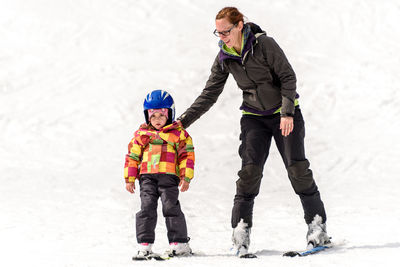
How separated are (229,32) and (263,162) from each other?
48.5 inches

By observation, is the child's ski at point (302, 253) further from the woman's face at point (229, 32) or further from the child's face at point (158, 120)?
the woman's face at point (229, 32)

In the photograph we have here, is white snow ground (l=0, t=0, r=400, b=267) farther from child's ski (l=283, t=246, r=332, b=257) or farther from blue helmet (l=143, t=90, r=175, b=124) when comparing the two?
blue helmet (l=143, t=90, r=175, b=124)

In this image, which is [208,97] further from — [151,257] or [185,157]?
[151,257]

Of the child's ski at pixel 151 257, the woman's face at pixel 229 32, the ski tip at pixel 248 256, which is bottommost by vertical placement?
the ski tip at pixel 248 256

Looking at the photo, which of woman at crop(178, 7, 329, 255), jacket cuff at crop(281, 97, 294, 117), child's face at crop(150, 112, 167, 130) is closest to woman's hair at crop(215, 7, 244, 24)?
woman at crop(178, 7, 329, 255)

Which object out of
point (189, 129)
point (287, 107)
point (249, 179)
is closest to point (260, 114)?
point (287, 107)

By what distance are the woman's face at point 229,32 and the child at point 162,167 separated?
83 centimetres

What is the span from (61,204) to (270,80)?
4580 millimetres

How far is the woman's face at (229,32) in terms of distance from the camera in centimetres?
491

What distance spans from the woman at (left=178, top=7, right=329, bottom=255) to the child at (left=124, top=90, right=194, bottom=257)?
0.52m

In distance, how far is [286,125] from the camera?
16.2ft

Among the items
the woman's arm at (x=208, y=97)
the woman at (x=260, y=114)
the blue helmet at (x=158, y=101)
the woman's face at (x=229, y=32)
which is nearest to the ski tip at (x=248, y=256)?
Result: the woman at (x=260, y=114)

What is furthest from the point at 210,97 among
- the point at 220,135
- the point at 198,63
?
the point at 198,63

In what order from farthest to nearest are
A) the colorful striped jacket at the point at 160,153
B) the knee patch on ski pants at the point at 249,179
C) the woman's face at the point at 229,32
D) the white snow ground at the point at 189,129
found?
the white snow ground at the point at 189,129 < the colorful striped jacket at the point at 160,153 < the knee patch on ski pants at the point at 249,179 < the woman's face at the point at 229,32
